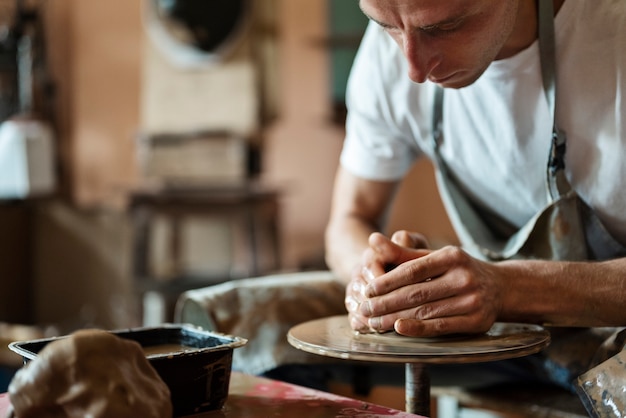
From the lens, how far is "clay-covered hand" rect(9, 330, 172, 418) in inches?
36.8

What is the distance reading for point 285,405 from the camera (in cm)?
119

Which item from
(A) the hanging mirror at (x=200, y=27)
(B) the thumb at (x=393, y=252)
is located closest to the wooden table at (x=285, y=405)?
(B) the thumb at (x=393, y=252)

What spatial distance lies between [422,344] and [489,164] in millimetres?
552

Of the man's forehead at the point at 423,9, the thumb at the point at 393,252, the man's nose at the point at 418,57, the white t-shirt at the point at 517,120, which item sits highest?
the man's forehead at the point at 423,9

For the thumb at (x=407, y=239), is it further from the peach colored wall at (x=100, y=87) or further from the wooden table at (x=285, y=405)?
the peach colored wall at (x=100, y=87)

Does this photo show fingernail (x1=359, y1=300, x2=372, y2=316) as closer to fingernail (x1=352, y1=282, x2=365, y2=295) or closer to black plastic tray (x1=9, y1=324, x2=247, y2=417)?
fingernail (x1=352, y1=282, x2=365, y2=295)

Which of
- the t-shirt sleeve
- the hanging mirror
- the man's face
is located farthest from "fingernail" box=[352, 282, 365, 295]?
the hanging mirror

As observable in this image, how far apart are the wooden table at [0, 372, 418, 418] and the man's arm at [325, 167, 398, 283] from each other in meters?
0.53

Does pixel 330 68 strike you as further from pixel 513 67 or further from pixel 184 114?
pixel 513 67

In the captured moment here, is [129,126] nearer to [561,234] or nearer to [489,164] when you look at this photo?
[489,164]

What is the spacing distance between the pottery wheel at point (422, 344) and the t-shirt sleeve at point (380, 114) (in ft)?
1.80

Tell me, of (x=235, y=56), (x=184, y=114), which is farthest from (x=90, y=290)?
(x=235, y=56)

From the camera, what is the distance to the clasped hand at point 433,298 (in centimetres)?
125

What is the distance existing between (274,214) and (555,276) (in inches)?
108
